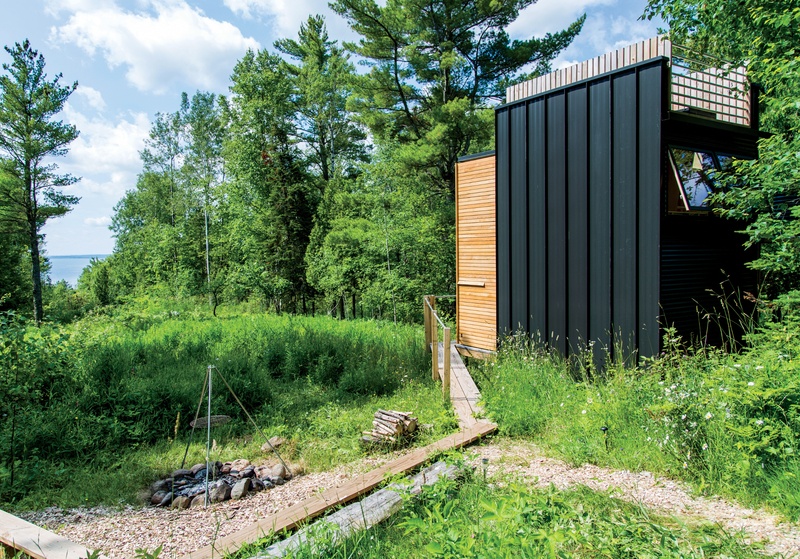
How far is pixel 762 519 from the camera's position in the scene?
235cm

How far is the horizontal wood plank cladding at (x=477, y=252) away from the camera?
24.7ft

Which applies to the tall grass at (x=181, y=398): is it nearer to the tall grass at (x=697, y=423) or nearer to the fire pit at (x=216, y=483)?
the fire pit at (x=216, y=483)

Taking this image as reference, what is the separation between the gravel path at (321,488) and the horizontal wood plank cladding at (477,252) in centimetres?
371

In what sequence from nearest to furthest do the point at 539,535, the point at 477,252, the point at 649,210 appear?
the point at 539,535
the point at 649,210
the point at 477,252

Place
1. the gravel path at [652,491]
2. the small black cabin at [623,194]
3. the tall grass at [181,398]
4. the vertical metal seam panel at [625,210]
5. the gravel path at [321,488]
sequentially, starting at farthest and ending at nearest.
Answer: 1. the vertical metal seam panel at [625,210]
2. the small black cabin at [623,194]
3. the tall grass at [181,398]
4. the gravel path at [321,488]
5. the gravel path at [652,491]

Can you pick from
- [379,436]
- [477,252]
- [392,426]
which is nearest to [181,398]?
[379,436]

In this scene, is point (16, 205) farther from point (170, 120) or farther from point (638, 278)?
point (638, 278)

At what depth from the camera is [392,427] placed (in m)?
4.71

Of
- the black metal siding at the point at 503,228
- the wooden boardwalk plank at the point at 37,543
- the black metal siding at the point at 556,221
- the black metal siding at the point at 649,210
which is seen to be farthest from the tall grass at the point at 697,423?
the wooden boardwalk plank at the point at 37,543

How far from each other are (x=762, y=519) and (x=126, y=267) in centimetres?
3269

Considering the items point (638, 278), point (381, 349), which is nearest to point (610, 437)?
point (638, 278)

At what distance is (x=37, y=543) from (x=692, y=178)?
722cm

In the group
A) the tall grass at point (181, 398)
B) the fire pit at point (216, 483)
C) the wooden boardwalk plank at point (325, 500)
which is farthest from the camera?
the tall grass at point (181, 398)

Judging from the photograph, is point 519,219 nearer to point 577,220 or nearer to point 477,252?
point 577,220
